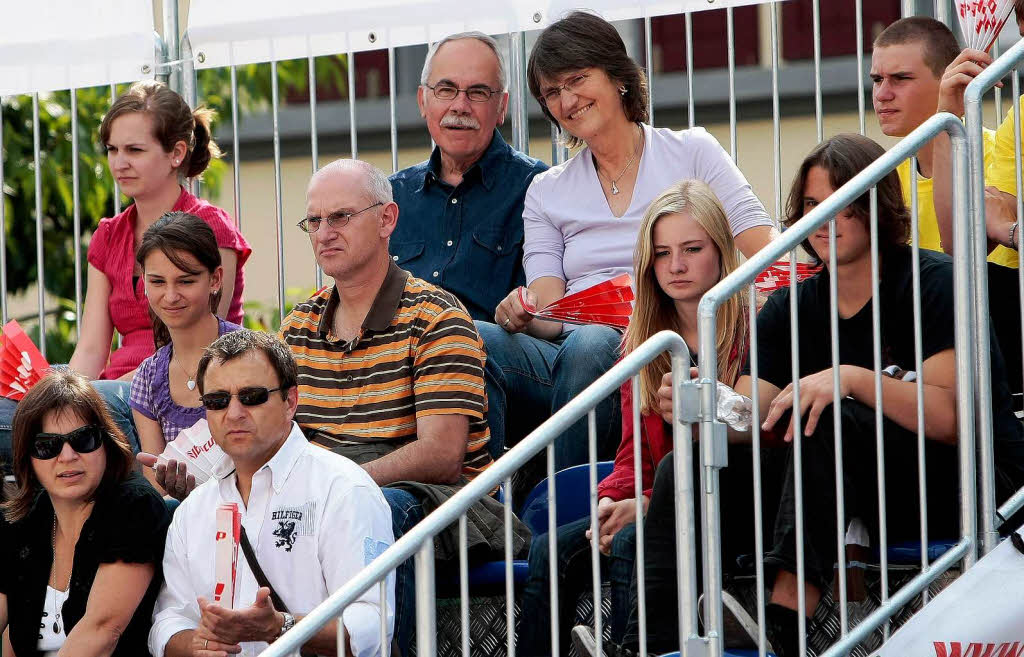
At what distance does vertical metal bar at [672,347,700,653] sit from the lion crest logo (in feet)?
3.59

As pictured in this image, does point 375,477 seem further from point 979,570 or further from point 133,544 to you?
point 979,570

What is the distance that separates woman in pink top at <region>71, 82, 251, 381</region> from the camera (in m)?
6.14

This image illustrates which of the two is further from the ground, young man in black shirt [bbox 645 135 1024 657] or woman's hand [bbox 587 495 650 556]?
young man in black shirt [bbox 645 135 1024 657]

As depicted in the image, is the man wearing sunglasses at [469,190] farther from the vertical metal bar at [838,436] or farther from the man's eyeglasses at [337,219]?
the vertical metal bar at [838,436]

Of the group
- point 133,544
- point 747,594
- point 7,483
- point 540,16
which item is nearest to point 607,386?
point 747,594

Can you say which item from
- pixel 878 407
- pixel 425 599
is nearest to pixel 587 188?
pixel 878 407

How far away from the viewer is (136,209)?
6305 millimetres

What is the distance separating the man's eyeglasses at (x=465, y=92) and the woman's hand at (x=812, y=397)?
7.16 ft

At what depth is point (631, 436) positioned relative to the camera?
449cm

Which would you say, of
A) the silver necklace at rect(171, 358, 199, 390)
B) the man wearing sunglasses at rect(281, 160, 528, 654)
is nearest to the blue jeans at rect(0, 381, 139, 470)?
the silver necklace at rect(171, 358, 199, 390)

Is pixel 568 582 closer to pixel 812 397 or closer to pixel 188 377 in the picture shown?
pixel 812 397

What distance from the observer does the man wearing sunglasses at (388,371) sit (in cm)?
471

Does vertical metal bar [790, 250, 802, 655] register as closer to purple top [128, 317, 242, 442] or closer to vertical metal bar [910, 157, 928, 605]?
vertical metal bar [910, 157, 928, 605]

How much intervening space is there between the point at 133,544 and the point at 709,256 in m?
1.72
